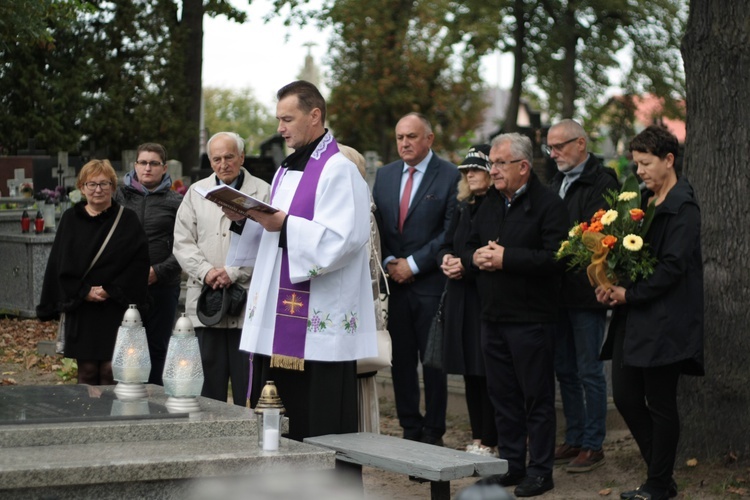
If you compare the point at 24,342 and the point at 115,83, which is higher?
the point at 115,83

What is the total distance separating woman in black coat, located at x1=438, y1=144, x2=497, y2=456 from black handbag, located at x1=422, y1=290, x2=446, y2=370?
64 millimetres

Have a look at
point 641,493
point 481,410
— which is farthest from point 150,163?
point 641,493

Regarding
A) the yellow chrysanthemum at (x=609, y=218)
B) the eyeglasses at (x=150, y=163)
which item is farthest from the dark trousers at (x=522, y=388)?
the eyeglasses at (x=150, y=163)

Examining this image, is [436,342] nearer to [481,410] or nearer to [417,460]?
[481,410]

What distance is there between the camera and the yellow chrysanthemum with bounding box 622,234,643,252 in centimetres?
677

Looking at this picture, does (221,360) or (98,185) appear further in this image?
(98,185)

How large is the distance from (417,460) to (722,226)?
315cm

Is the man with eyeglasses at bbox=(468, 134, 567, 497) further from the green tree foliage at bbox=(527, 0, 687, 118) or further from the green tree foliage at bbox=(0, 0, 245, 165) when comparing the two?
the green tree foliage at bbox=(527, 0, 687, 118)

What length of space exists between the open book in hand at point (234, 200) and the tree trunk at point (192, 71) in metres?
17.3

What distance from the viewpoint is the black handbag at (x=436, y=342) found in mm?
8281

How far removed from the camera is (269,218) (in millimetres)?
5910

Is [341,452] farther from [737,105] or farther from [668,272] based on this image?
[737,105]

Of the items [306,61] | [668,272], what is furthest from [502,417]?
[306,61]

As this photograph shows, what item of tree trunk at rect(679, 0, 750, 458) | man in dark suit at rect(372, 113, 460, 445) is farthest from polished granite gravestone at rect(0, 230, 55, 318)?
tree trunk at rect(679, 0, 750, 458)
